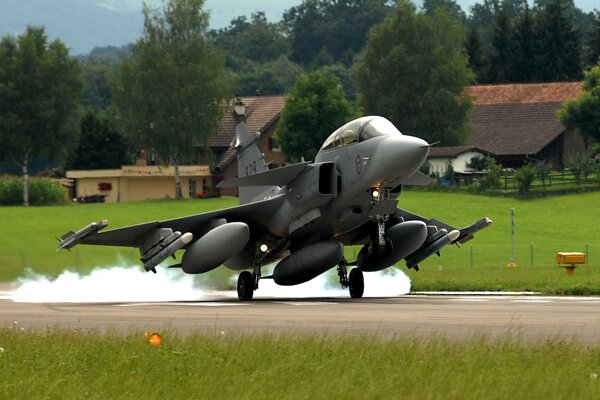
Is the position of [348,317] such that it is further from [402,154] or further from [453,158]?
[453,158]

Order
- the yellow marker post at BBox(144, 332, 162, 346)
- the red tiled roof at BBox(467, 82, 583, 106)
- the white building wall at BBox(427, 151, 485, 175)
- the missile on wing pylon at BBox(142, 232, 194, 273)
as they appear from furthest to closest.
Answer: the red tiled roof at BBox(467, 82, 583, 106) < the white building wall at BBox(427, 151, 485, 175) < the missile on wing pylon at BBox(142, 232, 194, 273) < the yellow marker post at BBox(144, 332, 162, 346)

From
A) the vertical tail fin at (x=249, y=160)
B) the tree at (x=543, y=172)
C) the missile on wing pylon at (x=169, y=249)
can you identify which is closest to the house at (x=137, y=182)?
the tree at (x=543, y=172)

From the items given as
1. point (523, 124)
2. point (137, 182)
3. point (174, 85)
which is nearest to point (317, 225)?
point (174, 85)

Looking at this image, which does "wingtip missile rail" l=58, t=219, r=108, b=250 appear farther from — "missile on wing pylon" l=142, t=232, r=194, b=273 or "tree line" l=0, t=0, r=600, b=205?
"tree line" l=0, t=0, r=600, b=205

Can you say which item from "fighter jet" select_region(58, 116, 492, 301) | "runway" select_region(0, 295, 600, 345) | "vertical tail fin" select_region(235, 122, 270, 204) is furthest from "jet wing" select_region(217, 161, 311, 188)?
"vertical tail fin" select_region(235, 122, 270, 204)

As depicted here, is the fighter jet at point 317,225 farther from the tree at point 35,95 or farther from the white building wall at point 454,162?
the white building wall at point 454,162

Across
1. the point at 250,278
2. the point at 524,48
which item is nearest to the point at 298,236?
the point at 250,278

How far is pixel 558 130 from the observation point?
89.4 metres

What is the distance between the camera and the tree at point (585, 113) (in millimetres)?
85062

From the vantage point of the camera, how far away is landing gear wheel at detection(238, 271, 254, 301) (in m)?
27.6

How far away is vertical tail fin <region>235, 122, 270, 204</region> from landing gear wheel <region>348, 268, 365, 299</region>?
3681 millimetres

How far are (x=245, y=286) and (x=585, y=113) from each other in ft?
202

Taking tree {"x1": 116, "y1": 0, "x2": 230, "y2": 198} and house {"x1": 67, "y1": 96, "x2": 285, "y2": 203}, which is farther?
house {"x1": 67, "y1": 96, "x2": 285, "y2": 203}

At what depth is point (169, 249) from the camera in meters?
26.0
